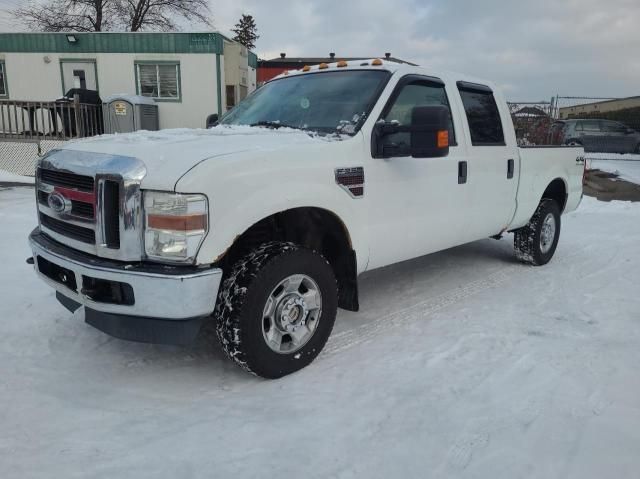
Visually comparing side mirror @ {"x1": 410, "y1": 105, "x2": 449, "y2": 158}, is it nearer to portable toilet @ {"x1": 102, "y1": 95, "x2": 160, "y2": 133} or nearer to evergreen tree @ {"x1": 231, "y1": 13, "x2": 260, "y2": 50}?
portable toilet @ {"x1": 102, "y1": 95, "x2": 160, "y2": 133}

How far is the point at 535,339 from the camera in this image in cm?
378

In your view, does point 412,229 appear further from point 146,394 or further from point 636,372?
point 146,394

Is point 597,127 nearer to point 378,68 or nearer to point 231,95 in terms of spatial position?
point 231,95

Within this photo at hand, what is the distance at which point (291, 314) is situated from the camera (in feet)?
10.4

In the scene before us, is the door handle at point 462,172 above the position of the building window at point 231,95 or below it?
below

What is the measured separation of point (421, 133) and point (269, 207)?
112 centimetres

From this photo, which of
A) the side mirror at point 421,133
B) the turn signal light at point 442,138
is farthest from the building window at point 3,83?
the turn signal light at point 442,138

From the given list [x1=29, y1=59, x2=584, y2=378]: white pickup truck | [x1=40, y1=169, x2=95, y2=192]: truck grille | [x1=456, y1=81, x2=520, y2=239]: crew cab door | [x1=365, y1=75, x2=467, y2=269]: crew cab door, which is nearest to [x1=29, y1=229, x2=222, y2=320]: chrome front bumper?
[x1=29, y1=59, x2=584, y2=378]: white pickup truck

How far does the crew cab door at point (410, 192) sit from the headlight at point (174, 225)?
130cm

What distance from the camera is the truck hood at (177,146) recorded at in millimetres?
2621

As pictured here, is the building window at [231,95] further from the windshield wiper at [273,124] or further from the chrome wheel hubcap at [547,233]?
the windshield wiper at [273,124]

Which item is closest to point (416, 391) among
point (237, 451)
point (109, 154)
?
point (237, 451)

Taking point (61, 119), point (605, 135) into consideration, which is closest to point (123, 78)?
point (61, 119)

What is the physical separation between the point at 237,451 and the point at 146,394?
0.81m
